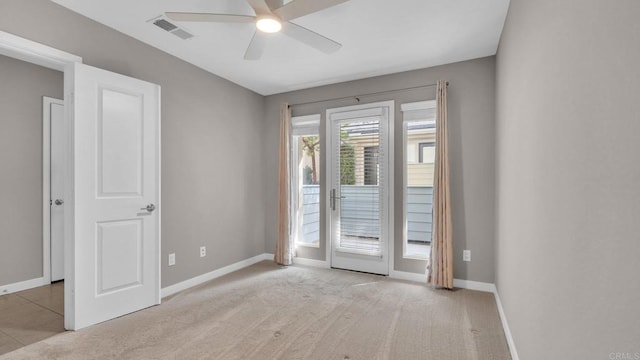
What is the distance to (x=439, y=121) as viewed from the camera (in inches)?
138

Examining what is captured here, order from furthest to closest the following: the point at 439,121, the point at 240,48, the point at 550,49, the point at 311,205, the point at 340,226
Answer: the point at 311,205 → the point at 340,226 → the point at 439,121 → the point at 240,48 → the point at 550,49

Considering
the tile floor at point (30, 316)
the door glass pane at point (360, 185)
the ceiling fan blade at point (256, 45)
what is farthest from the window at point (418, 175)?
the tile floor at point (30, 316)

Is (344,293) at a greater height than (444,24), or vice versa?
(444,24)

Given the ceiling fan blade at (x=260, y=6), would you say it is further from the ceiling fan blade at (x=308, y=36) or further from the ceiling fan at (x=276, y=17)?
the ceiling fan blade at (x=308, y=36)

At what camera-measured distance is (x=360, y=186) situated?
162 inches

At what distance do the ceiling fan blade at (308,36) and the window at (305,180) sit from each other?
1924mm

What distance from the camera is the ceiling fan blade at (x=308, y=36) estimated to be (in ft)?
7.47

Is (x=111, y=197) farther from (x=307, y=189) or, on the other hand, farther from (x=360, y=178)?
(x=360, y=178)

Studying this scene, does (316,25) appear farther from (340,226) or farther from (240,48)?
(340,226)

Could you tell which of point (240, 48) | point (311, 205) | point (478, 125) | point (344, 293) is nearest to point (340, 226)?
point (311, 205)

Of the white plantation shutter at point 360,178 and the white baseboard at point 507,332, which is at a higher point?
the white plantation shutter at point 360,178

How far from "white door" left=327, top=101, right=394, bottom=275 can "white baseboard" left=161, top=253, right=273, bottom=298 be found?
3.94 feet

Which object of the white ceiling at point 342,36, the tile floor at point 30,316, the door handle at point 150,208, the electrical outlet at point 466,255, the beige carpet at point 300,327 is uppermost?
the white ceiling at point 342,36

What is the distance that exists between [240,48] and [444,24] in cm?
203
